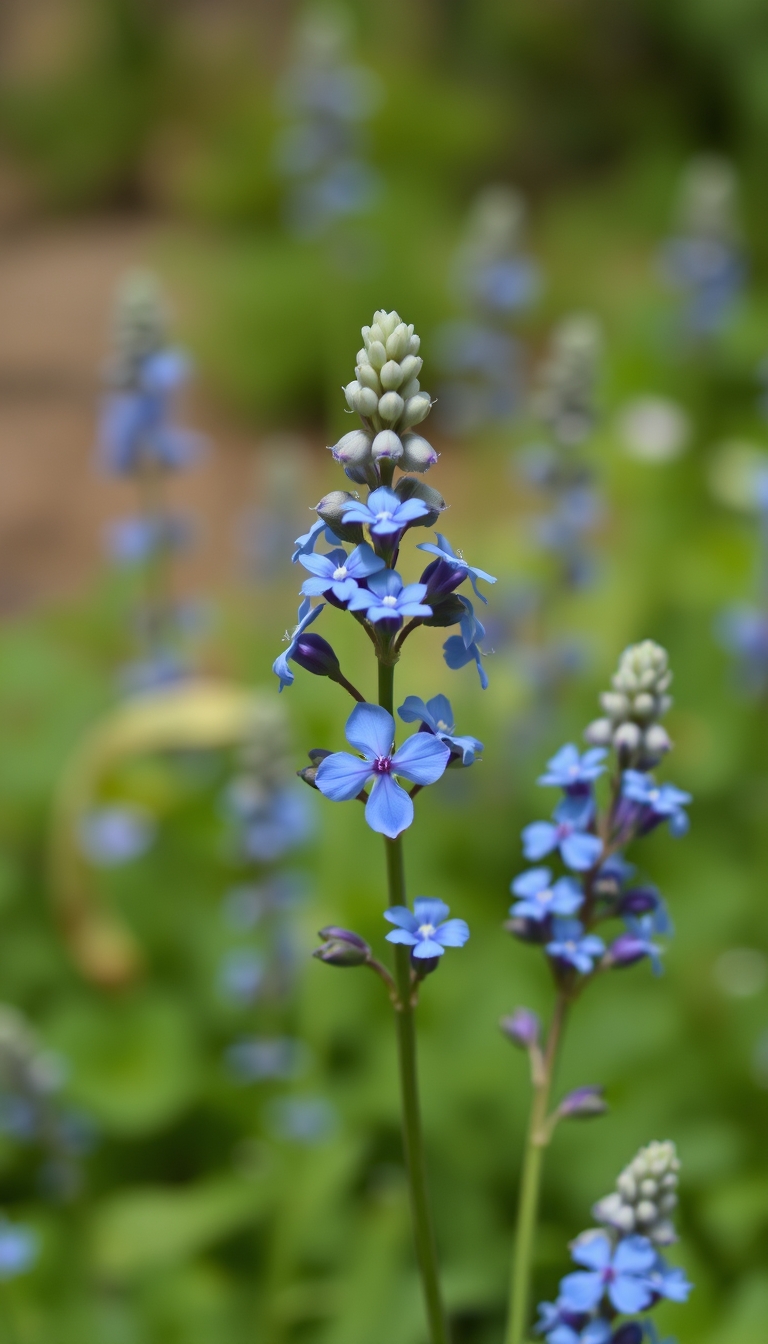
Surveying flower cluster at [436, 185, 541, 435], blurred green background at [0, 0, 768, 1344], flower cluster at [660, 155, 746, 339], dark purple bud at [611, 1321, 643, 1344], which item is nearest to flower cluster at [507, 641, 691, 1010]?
dark purple bud at [611, 1321, 643, 1344]

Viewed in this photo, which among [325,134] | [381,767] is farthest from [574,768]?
[325,134]

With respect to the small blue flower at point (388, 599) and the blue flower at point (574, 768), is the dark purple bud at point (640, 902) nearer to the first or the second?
the blue flower at point (574, 768)

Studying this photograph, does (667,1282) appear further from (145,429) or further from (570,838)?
(145,429)

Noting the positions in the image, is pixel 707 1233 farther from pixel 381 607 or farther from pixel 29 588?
pixel 29 588

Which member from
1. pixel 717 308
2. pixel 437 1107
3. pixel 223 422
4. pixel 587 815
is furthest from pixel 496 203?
pixel 223 422

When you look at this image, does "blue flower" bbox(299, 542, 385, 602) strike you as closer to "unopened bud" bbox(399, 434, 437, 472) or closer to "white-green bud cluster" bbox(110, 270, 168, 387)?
"unopened bud" bbox(399, 434, 437, 472)
